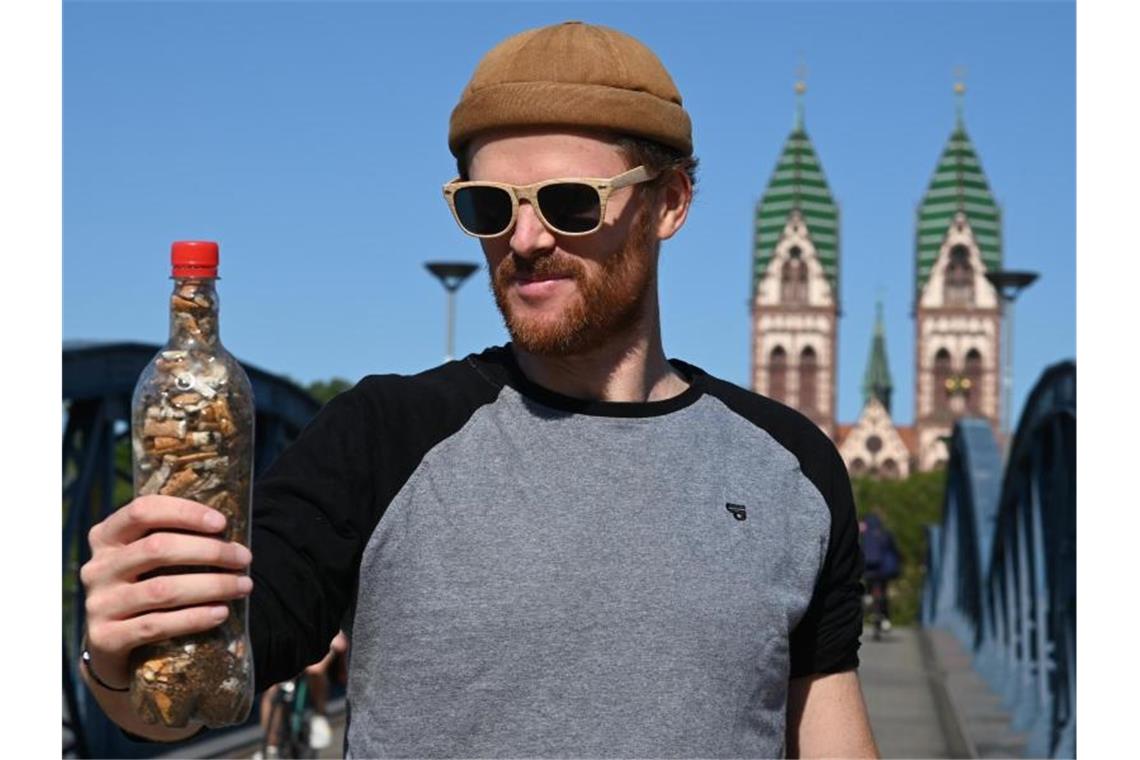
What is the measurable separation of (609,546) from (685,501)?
13 centimetres

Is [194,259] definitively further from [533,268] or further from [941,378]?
[941,378]

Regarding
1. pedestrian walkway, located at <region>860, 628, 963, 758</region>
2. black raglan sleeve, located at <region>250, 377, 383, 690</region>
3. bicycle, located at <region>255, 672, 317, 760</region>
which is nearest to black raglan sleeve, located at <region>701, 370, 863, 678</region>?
black raglan sleeve, located at <region>250, 377, 383, 690</region>

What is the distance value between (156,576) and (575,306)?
79cm

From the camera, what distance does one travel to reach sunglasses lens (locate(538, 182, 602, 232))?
2566mm

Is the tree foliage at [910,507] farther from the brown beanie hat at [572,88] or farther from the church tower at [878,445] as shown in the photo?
the brown beanie hat at [572,88]

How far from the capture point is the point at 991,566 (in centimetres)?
1856

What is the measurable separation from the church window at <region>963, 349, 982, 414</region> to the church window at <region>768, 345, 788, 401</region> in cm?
1047

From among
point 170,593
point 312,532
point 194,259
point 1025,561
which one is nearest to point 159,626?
point 170,593

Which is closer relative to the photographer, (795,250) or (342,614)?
(342,614)

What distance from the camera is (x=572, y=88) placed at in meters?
2.60

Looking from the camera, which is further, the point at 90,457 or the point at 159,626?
the point at 90,457
